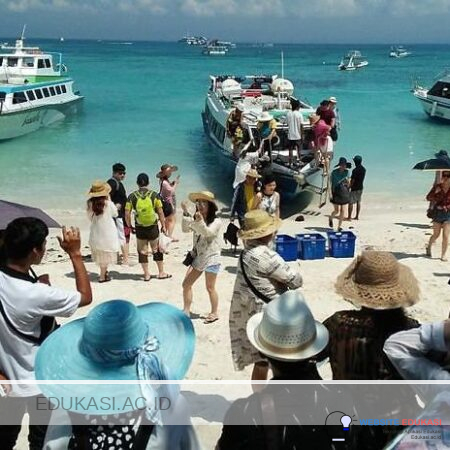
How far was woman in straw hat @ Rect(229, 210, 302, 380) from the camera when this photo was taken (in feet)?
14.4

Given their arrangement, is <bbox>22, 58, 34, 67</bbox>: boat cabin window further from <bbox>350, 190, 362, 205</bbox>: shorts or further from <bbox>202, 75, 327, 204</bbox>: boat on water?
<bbox>350, 190, 362, 205</bbox>: shorts

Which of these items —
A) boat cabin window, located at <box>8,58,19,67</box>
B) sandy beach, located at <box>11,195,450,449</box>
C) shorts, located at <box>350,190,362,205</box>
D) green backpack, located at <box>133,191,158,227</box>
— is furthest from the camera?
boat cabin window, located at <box>8,58,19,67</box>

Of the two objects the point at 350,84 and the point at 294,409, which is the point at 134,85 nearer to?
the point at 350,84

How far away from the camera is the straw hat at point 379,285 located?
3.09 metres

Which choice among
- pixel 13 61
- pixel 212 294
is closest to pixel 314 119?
pixel 212 294

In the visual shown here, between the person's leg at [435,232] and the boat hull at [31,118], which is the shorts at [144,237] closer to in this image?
the person's leg at [435,232]

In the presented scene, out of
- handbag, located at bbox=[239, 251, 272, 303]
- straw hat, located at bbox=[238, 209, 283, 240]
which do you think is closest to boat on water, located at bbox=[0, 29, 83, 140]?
straw hat, located at bbox=[238, 209, 283, 240]

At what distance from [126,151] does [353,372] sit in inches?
878

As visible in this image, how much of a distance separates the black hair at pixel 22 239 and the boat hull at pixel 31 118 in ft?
73.1

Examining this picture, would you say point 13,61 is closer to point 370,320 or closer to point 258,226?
point 258,226

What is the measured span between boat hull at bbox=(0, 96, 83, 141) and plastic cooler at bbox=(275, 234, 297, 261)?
1832 centimetres

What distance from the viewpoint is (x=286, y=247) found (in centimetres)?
912

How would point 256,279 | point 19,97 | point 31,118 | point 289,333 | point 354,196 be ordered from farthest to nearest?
1. point 31,118
2. point 19,97
3. point 354,196
4. point 256,279
5. point 289,333

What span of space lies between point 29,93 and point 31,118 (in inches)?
43.5
